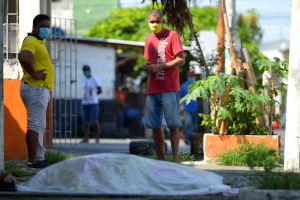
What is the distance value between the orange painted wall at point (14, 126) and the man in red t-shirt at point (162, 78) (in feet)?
7.01

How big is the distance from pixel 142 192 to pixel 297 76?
2.52 meters

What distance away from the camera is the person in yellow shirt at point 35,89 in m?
4.86

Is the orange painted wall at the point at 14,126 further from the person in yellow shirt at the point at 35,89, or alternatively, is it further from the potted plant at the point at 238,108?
the potted plant at the point at 238,108

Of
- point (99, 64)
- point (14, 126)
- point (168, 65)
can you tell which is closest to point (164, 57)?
point (168, 65)

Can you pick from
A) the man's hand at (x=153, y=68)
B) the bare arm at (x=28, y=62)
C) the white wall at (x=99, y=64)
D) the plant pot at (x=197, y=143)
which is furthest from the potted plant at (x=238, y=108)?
the white wall at (x=99, y=64)

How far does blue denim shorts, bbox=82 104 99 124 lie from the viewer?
10.1 metres

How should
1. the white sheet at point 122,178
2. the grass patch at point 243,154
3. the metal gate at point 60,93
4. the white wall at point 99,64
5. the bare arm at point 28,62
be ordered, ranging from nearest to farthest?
1. the white sheet at point 122,178
2. the bare arm at point 28,62
3. the grass patch at point 243,154
4. the metal gate at point 60,93
5. the white wall at point 99,64

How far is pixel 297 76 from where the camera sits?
4672mm

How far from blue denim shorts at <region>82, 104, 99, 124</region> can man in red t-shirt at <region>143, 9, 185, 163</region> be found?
5.13 metres

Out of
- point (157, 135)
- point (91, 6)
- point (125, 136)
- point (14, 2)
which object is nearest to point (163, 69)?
point (157, 135)

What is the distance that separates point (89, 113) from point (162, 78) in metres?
5.49

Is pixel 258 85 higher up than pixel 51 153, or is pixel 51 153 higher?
pixel 258 85

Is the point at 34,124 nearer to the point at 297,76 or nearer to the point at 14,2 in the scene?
the point at 14,2

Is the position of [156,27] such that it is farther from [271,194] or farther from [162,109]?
[271,194]
